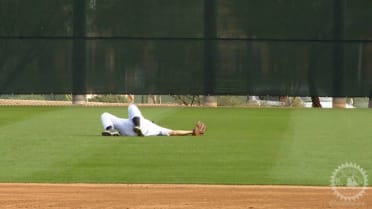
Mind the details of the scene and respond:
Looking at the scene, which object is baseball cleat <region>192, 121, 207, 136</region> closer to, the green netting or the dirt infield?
the dirt infield

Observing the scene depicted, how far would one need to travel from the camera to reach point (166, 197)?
10156 mm

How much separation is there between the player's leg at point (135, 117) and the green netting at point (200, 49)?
11.3 m

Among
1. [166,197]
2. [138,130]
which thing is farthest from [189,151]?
[166,197]

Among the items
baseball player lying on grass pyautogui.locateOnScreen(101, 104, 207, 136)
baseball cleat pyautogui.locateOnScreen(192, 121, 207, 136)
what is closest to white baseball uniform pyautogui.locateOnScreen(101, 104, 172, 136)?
baseball player lying on grass pyautogui.locateOnScreen(101, 104, 207, 136)

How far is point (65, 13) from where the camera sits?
91.0 ft

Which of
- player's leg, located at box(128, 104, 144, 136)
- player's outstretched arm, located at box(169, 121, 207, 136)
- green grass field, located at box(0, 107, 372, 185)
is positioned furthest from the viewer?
player's outstretched arm, located at box(169, 121, 207, 136)

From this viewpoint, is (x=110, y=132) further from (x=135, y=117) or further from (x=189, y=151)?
(x=189, y=151)

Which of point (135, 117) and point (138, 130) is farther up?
point (135, 117)

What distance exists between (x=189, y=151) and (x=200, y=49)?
13395 millimetres

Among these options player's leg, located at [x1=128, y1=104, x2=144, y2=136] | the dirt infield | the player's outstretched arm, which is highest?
player's leg, located at [x1=128, y1=104, x2=144, y2=136]

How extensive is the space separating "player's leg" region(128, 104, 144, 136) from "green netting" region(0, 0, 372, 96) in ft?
37.0

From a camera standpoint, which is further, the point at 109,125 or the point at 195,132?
the point at 195,132

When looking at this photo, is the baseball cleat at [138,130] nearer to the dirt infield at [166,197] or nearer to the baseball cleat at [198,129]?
the baseball cleat at [198,129]

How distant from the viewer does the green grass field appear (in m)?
11.7
